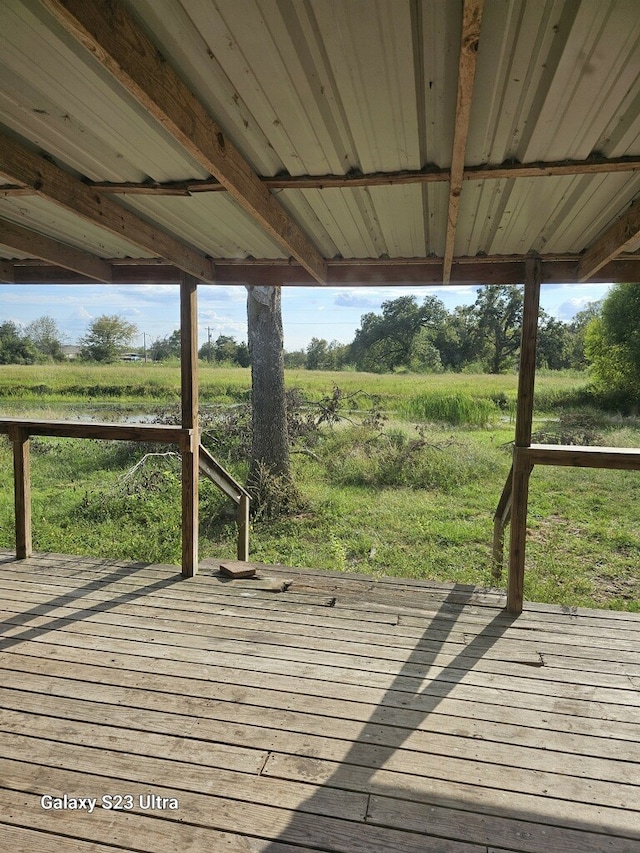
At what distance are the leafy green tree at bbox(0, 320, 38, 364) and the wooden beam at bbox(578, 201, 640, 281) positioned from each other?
9191mm

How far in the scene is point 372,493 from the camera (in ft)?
24.5

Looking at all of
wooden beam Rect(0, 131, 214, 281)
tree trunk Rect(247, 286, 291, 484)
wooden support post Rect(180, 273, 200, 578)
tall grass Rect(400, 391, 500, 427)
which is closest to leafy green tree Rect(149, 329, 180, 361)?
tree trunk Rect(247, 286, 291, 484)

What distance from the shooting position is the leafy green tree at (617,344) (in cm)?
863

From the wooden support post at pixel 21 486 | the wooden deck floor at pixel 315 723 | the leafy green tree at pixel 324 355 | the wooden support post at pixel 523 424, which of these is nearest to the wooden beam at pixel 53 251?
the wooden support post at pixel 21 486

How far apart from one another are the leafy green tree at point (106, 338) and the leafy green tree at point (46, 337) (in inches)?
17.7

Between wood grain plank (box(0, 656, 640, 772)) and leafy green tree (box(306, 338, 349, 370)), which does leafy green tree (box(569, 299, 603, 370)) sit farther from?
wood grain plank (box(0, 656, 640, 772))

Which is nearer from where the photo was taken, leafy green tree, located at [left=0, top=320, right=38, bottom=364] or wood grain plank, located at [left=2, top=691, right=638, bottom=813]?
wood grain plank, located at [left=2, top=691, right=638, bottom=813]

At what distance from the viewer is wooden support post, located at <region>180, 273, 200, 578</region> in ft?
10.9

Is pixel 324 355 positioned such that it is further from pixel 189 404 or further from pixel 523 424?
pixel 523 424

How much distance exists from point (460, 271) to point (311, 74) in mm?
2117

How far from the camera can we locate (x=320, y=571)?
363 cm

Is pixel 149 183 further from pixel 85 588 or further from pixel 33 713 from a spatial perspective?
pixel 85 588

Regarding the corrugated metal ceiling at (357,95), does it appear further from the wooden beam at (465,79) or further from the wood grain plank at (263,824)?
the wood grain plank at (263,824)

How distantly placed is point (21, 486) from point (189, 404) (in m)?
1.43
